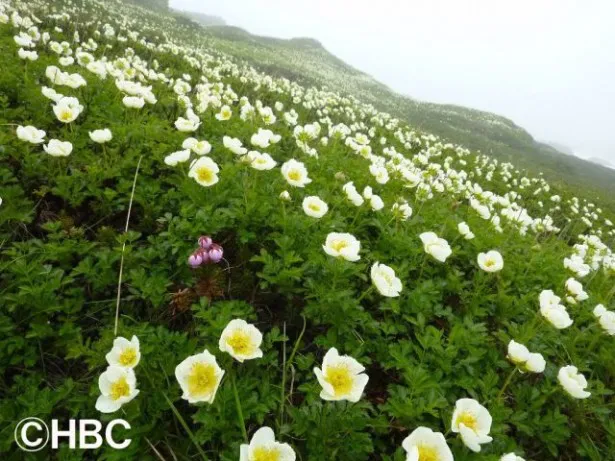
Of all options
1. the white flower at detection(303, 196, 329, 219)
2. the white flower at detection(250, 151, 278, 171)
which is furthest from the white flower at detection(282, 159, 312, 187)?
the white flower at detection(303, 196, 329, 219)

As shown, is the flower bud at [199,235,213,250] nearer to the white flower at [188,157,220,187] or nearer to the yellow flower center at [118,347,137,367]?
the white flower at [188,157,220,187]

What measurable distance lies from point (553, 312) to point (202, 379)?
2179 millimetres

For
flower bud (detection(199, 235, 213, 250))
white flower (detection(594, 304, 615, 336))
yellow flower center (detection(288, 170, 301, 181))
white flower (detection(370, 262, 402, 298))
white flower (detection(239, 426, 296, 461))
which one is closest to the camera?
white flower (detection(239, 426, 296, 461))

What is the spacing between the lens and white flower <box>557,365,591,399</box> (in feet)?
7.10

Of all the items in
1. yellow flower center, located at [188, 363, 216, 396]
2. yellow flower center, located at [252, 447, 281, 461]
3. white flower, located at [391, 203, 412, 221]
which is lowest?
yellow flower center, located at [252, 447, 281, 461]

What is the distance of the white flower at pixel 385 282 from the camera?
7.82ft

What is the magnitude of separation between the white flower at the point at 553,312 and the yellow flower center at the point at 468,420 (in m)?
1.08

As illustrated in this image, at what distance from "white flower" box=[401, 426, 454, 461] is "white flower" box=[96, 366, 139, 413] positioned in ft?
3.94

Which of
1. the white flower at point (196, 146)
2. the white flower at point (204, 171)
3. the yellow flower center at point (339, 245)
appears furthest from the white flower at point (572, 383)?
the white flower at point (196, 146)

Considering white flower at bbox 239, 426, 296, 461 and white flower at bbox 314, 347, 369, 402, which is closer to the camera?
white flower at bbox 239, 426, 296, 461

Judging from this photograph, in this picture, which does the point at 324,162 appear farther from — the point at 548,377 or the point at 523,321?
the point at 548,377

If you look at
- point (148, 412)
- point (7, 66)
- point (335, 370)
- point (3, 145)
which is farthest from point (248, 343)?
point (7, 66)

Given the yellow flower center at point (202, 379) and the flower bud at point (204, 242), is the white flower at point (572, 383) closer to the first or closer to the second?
the yellow flower center at point (202, 379)

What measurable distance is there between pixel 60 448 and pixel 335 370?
1341 millimetres
